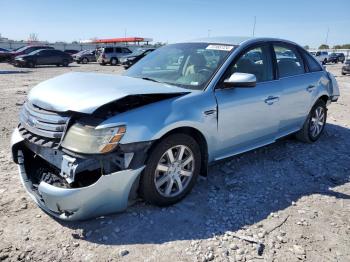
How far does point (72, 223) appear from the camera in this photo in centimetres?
312

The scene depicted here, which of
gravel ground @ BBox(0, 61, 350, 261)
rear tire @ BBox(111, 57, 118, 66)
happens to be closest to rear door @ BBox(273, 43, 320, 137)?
gravel ground @ BBox(0, 61, 350, 261)

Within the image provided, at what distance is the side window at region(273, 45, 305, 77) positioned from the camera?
15.4 feet

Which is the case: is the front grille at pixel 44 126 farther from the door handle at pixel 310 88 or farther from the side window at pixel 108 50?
the side window at pixel 108 50

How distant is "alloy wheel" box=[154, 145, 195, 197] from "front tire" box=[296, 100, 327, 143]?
2705 millimetres

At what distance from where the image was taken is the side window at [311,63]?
5362 mm

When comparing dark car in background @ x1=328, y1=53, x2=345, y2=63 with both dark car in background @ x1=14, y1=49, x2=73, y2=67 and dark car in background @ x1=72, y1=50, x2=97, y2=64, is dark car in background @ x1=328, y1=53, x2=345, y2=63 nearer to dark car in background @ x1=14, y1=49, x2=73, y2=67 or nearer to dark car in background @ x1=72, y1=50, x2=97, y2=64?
dark car in background @ x1=72, y1=50, x2=97, y2=64

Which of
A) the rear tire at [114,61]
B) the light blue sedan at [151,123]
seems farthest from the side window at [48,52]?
the light blue sedan at [151,123]

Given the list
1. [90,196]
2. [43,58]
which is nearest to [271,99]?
[90,196]

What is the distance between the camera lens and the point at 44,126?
119 inches

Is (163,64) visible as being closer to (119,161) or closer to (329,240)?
(119,161)

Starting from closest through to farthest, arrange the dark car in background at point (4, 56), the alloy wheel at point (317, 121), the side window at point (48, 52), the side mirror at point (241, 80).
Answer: the side mirror at point (241, 80) < the alloy wheel at point (317, 121) < the side window at point (48, 52) < the dark car in background at point (4, 56)

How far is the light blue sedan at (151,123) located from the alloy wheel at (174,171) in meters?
0.01

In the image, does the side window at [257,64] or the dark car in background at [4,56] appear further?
the dark car in background at [4,56]

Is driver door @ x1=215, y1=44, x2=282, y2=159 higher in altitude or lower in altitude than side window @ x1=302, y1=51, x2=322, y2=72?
lower
